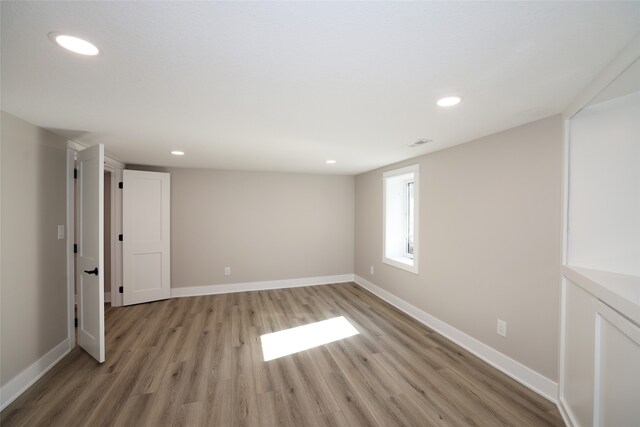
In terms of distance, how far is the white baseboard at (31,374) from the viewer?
1900mm

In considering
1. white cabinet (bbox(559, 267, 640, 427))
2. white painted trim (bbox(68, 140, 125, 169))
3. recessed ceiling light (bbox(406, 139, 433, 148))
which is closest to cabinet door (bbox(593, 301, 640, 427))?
white cabinet (bbox(559, 267, 640, 427))

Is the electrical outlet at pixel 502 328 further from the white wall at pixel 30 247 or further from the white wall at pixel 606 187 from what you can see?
the white wall at pixel 30 247

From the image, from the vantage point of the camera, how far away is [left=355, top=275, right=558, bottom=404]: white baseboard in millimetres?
2029

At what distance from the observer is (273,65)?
131cm

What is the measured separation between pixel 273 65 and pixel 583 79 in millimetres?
1717

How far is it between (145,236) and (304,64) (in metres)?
3.95

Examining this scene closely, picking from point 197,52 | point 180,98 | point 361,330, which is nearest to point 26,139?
point 180,98

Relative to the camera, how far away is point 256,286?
478 centimetres

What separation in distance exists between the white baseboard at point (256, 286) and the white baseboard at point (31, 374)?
1.80 meters

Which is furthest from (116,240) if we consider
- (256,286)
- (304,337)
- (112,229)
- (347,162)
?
(347,162)

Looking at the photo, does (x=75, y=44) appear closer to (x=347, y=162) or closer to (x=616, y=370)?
(x=616, y=370)

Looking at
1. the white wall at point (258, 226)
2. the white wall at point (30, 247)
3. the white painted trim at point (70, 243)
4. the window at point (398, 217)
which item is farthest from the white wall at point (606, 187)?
the white painted trim at point (70, 243)

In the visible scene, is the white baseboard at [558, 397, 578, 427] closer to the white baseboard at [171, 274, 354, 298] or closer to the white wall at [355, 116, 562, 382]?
the white wall at [355, 116, 562, 382]

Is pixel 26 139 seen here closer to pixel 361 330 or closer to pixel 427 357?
pixel 361 330
